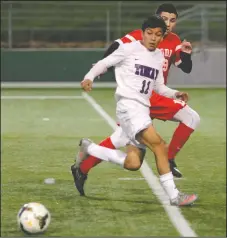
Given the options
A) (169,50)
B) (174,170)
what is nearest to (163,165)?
(169,50)

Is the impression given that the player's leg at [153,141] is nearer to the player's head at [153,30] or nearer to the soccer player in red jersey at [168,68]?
the player's head at [153,30]

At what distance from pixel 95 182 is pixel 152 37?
2313mm

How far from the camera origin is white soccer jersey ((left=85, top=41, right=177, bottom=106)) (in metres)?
8.61

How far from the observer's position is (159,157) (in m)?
8.42

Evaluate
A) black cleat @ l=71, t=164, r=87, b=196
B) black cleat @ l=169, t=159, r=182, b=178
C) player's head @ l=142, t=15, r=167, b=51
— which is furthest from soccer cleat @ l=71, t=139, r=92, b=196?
black cleat @ l=169, t=159, r=182, b=178

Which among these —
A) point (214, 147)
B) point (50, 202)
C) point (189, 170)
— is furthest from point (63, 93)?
point (50, 202)

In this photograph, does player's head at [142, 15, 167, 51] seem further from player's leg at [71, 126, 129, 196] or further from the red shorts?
the red shorts

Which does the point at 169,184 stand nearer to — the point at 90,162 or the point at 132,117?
the point at 132,117

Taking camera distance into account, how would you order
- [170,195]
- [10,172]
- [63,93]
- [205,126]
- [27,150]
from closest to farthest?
[170,195] → [10,172] → [27,150] → [205,126] → [63,93]

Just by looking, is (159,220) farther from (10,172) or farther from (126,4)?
(126,4)

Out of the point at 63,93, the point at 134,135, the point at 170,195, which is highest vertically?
the point at 134,135

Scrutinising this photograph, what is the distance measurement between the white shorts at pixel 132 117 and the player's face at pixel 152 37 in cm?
56

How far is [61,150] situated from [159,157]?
479 centimetres

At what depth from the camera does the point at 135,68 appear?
28.3 ft
